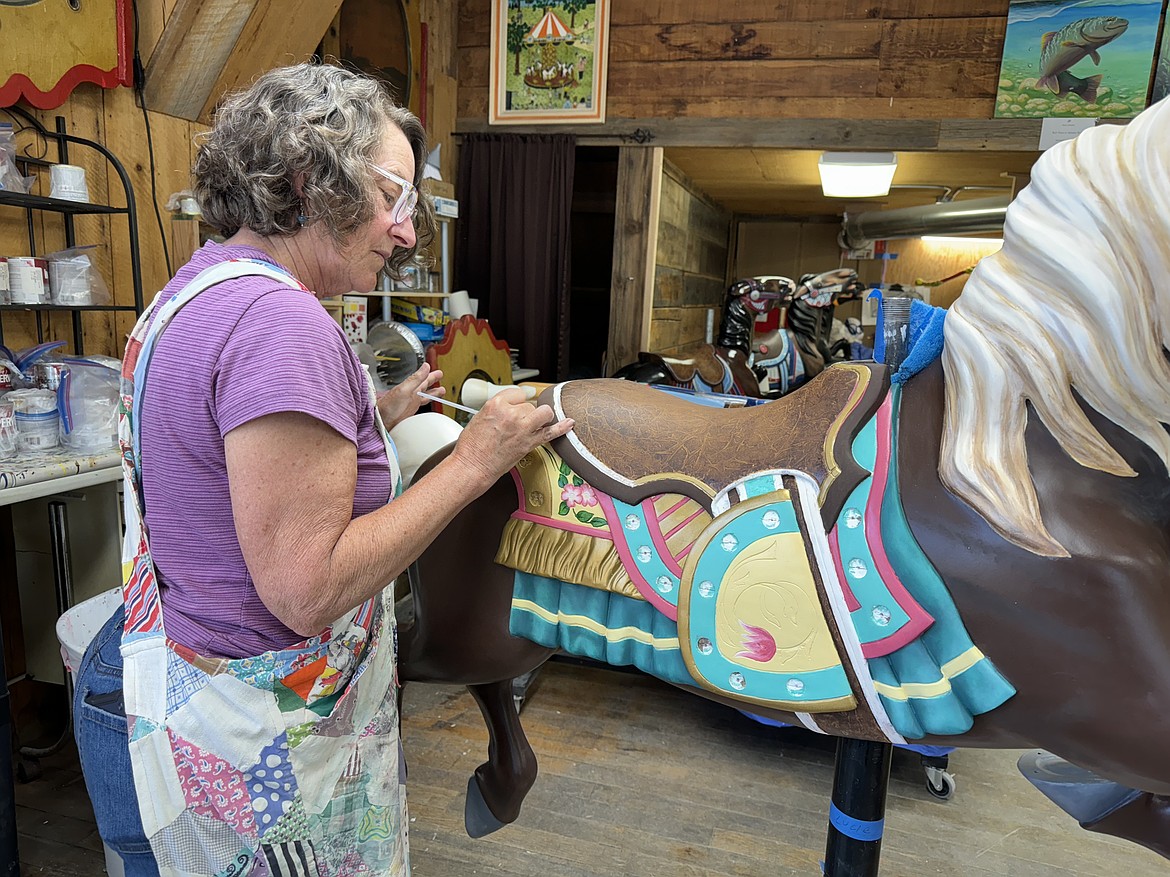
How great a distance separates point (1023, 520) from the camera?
72cm

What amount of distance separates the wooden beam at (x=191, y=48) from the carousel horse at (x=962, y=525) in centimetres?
186

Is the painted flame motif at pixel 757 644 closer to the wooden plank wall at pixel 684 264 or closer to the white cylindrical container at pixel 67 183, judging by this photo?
the white cylindrical container at pixel 67 183

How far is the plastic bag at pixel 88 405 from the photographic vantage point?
1689 mm

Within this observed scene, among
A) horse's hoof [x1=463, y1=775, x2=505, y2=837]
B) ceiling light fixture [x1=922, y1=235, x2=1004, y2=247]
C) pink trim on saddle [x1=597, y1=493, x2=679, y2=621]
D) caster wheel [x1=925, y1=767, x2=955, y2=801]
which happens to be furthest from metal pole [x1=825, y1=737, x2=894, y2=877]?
ceiling light fixture [x1=922, y1=235, x2=1004, y2=247]

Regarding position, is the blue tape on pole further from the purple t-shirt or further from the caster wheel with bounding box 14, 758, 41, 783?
the caster wheel with bounding box 14, 758, 41, 783

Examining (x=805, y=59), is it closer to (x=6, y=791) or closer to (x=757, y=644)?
(x=757, y=644)

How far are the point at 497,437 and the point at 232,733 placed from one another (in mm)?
413

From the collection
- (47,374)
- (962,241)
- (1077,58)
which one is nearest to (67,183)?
(47,374)

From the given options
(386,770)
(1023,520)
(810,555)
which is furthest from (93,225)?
(1023,520)

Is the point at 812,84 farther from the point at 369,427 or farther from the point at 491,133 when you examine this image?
the point at 369,427

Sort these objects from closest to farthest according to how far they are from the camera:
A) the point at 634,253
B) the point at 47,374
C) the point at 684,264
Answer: the point at 47,374
the point at 634,253
the point at 684,264

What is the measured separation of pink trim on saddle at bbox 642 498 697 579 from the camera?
35.2 inches

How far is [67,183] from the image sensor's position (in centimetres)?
176

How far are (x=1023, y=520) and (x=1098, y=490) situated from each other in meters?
0.08
